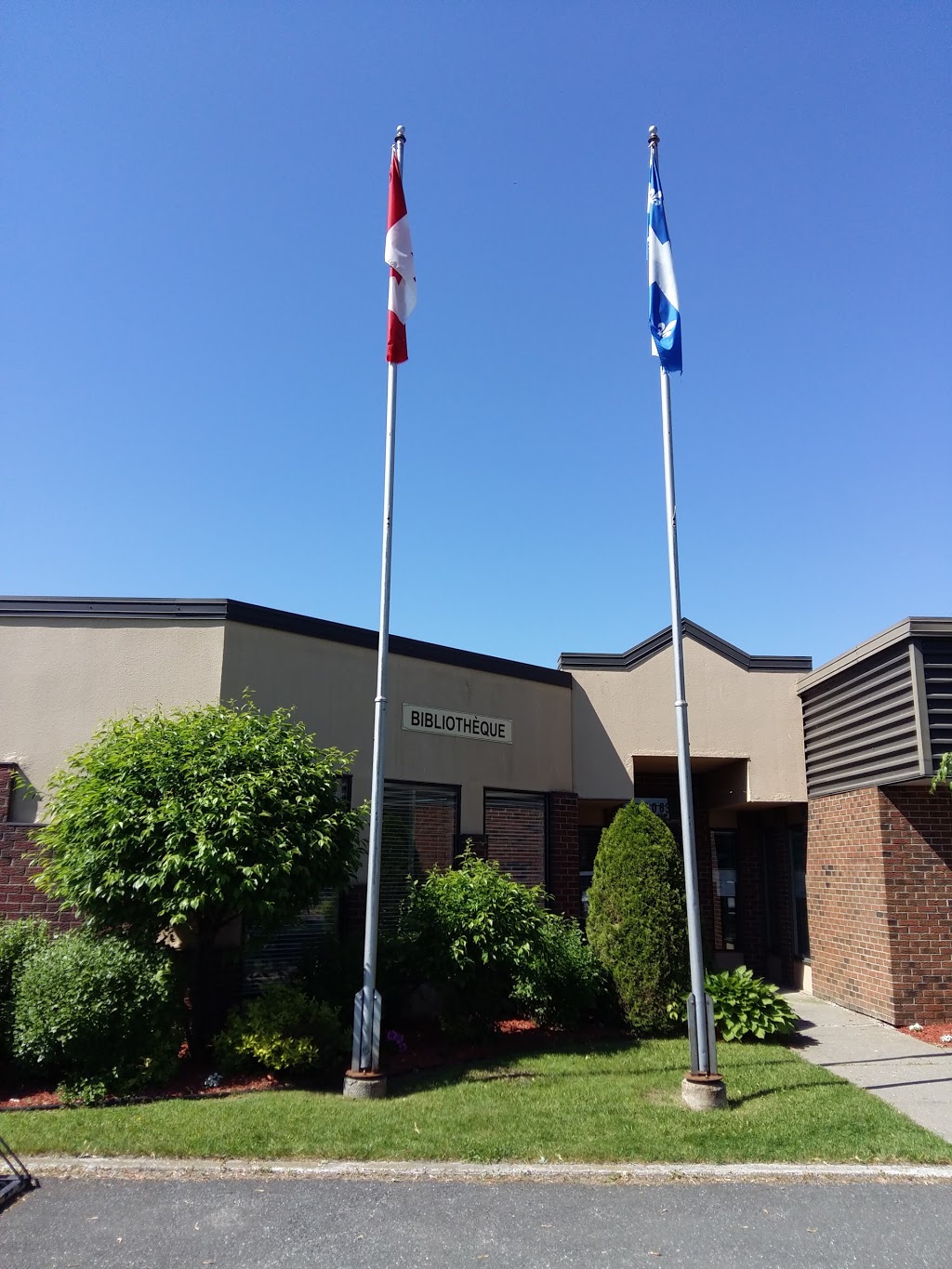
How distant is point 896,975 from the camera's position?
1085 cm

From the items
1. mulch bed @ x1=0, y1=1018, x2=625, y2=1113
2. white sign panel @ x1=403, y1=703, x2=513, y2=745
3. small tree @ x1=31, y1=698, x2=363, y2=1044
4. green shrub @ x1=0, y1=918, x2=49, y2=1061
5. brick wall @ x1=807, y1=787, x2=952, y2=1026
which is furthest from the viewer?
white sign panel @ x1=403, y1=703, x2=513, y2=745

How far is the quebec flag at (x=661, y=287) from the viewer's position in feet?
29.5

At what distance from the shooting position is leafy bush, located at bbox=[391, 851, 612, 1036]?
9609 mm

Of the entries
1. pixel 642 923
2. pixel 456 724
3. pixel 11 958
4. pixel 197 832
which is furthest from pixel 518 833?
pixel 11 958

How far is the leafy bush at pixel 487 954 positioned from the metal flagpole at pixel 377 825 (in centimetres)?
107

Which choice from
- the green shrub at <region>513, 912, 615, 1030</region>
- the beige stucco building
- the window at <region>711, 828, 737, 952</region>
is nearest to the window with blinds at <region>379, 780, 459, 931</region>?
the beige stucco building

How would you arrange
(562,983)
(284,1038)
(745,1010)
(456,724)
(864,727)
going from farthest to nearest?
(456,724), (864,727), (562,983), (745,1010), (284,1038)

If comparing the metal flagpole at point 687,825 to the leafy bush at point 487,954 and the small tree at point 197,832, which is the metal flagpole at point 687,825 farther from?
the small tree at point 197,832

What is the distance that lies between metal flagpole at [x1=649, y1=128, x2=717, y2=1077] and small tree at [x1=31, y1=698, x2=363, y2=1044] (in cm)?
316

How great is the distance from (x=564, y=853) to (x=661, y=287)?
7.54 metres

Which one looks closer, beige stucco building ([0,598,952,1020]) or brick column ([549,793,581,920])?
beige stucco building ([0,598,952,1020])

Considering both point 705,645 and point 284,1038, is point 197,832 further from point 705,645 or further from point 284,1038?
point 705,645

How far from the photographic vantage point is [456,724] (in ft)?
41.0

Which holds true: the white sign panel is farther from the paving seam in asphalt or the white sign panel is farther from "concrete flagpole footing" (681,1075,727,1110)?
the paving seam in asphalt
